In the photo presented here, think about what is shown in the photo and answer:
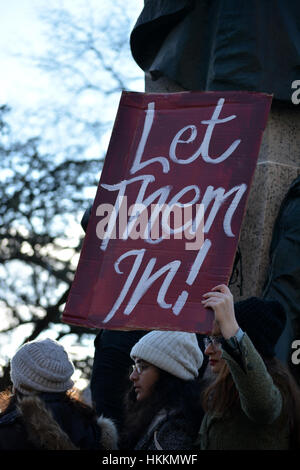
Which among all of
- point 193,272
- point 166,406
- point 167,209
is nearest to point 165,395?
point 166,406

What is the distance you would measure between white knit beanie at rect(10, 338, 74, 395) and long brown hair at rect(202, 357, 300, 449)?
602 mm

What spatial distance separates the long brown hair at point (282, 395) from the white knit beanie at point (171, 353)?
0.45 metres

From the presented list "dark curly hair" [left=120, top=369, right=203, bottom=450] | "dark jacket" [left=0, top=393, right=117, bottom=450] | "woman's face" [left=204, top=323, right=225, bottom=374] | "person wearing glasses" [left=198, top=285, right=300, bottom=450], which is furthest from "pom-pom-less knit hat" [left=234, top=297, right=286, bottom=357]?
"dark jacket" [left=0, top=393, right=117, bottom=450]

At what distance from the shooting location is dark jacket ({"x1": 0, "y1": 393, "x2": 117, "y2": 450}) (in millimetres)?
3430

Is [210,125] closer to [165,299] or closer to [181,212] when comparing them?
[181,212]

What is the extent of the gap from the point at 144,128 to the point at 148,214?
0.48 meters

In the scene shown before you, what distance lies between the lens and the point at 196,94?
161 inches

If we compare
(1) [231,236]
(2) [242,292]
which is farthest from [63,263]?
(1) [231,236]

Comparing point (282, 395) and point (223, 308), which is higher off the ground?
point (223, 308)

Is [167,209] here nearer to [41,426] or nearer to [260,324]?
[260,324]

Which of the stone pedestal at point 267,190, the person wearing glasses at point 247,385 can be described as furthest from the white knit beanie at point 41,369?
the stone pedestal at point 267,190

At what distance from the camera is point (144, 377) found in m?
3.97

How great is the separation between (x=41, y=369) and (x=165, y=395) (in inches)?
20.8

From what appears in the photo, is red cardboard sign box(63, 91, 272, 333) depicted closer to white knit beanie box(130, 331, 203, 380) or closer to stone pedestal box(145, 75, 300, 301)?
white knit beanie box(130, 331, 203, 380)
